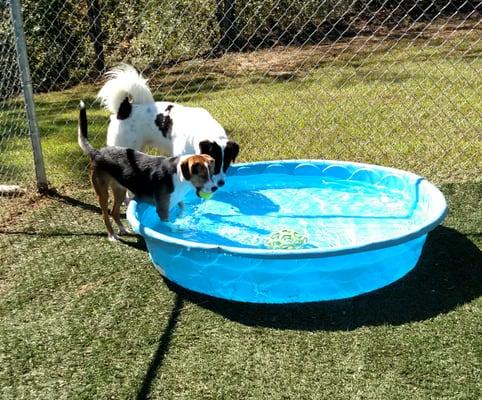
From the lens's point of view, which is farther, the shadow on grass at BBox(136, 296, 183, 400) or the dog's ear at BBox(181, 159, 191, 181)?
the dog's ear at BBox(181, 159, 191, 181)

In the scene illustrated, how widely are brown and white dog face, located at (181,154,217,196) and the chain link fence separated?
229cm

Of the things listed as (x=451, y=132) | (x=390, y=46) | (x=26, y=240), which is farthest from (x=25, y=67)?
(x=390, y=46)

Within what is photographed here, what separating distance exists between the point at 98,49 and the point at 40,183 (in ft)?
16.9

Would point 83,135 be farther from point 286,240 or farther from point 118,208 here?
point 286,240

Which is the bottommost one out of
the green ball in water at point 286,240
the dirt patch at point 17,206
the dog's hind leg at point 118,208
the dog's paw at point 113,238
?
the dirt patch at point 17,206

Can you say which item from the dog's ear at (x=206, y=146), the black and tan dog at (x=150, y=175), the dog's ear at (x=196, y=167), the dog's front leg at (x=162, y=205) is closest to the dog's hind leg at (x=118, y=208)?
the black and tan dog at (x=150, y=175)

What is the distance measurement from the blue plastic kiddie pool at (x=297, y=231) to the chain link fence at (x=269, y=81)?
0.92 metres

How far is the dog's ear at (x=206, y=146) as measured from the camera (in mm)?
4918

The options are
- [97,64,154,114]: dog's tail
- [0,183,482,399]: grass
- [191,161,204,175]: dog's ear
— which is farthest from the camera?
[97,64,154,114]: dog's tail

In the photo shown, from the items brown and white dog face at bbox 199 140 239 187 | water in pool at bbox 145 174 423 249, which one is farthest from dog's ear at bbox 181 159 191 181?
water in pool at bbox 145 174 423 249

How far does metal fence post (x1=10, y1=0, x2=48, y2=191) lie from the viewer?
5613mm

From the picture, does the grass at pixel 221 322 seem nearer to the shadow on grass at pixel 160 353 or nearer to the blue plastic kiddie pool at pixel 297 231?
the shadow on grass at pixel 160 353

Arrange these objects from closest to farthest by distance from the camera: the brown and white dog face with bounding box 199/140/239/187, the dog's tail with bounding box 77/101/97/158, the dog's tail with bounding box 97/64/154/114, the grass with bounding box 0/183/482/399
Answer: the grass with bounding box 0/183/482/399 → the brown and white dog face with bounding box 199/140/239/187 → the dog's tail with bounding box 77/101/97/158 → the dog's tail with bounding box 97/64/154/114

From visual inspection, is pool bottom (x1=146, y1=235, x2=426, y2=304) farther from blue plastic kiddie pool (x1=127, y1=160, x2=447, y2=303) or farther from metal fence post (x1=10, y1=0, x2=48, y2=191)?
metal fence post (x1=10, y1=0, x2=48, y2=191)
